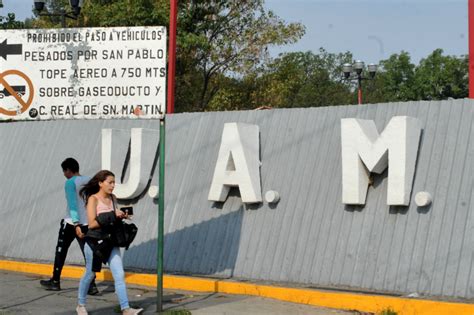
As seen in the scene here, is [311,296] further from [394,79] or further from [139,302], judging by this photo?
[394,79]

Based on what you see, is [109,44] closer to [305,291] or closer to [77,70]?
[77,70]

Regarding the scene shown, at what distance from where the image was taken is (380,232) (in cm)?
1096

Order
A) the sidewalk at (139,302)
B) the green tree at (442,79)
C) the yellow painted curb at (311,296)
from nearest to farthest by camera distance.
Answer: the yellow painted curb at (311,296)
the sidewalk at (139,302)
the green tree at (442,79)

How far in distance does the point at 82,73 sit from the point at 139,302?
9.17 ft

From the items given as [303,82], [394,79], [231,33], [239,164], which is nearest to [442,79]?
[394,79]

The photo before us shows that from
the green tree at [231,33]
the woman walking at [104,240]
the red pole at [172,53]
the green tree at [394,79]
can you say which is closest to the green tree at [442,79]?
the green tree at [394,79]

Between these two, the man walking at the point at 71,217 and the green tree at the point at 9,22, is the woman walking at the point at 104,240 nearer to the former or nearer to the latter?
the man walking at the point at 71,217

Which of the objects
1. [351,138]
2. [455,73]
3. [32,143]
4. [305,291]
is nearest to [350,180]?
[351,138]

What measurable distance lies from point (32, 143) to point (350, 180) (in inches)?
267

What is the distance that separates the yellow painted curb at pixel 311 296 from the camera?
951cm

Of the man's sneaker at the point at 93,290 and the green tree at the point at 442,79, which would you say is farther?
the green tree at the point at 442,79

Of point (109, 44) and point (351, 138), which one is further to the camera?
point (351, 138)

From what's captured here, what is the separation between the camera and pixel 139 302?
10664 mm

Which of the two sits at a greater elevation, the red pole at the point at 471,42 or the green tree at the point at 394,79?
the red pole at the point at 471,42
